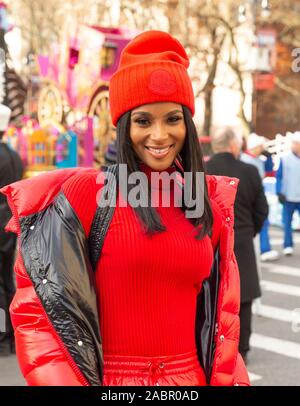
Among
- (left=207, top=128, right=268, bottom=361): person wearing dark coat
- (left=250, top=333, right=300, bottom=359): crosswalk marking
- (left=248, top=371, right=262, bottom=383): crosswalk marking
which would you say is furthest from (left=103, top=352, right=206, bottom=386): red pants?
(left=250, top=333, right=300, bottom=359): crosswalk marking

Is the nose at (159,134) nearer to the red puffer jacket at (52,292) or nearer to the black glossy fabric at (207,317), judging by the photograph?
the red puffer jacket at (52,292)

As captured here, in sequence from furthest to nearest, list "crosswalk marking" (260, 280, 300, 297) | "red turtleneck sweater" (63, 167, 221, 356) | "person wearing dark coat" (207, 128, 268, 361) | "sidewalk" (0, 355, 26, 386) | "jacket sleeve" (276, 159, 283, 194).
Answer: "jacket sleeve" (276, 159, 283, 194), "crosswalk marking" (260, 280, 300, 297), "person wearing dark coat" (207, 128, 268, 361), "sidewalk" (0, 355, 26, 386), "red turtleneck sweater" (63, 167, 221, 356)

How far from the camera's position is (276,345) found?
7.03m

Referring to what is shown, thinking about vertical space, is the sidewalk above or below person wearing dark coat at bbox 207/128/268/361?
below

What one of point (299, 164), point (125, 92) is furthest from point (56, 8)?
point (125, 92)

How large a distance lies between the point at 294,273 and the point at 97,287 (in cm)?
908

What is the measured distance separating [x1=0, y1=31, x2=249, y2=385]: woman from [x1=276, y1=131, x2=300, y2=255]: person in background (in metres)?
9.77

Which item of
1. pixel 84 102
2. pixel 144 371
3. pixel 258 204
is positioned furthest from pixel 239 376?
pixel 84 102

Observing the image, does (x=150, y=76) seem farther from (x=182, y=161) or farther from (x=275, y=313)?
(x=275, y=313)

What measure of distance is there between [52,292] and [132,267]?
24 cm

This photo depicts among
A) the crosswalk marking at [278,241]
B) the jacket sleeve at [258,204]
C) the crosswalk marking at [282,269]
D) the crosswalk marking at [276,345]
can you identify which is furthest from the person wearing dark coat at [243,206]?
the crosswalk marking at [278,241]

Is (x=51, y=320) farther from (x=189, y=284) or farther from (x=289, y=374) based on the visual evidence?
Result: (x=289, y=374)

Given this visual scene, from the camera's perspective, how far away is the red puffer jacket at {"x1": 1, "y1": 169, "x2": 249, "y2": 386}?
210 centimetres

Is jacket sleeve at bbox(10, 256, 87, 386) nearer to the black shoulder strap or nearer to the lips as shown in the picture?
the black shoulder strap
